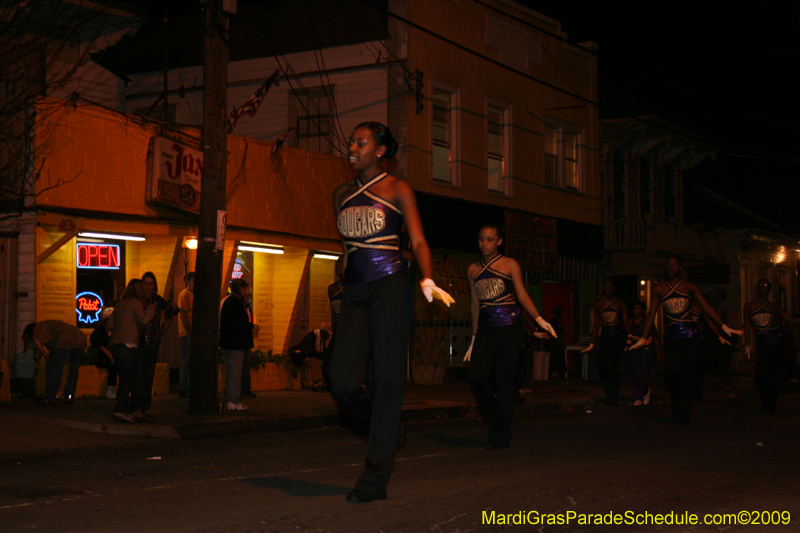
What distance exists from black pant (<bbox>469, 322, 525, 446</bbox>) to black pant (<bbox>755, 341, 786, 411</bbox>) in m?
5.95

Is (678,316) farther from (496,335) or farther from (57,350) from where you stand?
(57,350)

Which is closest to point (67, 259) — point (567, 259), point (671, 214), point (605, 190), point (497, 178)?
point (497, 178)

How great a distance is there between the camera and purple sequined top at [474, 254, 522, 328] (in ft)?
29.2

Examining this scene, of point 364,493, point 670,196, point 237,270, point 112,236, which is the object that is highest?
point 670,196

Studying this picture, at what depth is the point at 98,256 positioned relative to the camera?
589 inches

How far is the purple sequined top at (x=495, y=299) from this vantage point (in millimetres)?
8906

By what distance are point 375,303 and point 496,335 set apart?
11.1 feet

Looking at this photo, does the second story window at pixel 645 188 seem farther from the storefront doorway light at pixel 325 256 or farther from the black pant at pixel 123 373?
the black pant at pixel 123 373

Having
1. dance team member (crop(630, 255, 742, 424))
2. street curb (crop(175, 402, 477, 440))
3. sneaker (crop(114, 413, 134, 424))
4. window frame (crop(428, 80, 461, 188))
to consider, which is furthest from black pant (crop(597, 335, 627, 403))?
sneaker (crop(114, 413, 134, 424))

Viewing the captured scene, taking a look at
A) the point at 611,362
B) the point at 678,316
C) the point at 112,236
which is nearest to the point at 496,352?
the point at 678,316

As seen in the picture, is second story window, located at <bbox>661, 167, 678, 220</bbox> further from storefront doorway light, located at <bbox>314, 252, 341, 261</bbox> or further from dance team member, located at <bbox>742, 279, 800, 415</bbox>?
dance team member, located at <bbox>742, 279, 800, 415</bbox>

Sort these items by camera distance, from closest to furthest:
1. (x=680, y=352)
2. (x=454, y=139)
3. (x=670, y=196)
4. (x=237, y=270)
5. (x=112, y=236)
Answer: (x=680, y=352), (x=112, y=236), (x=237, y=270), (x=454, y=139), (x=670, y=196)

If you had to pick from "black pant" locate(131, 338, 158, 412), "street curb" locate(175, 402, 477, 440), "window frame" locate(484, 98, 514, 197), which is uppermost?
"window frame" locate(484, 98, 514, 197)

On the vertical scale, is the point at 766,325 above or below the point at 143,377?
above
